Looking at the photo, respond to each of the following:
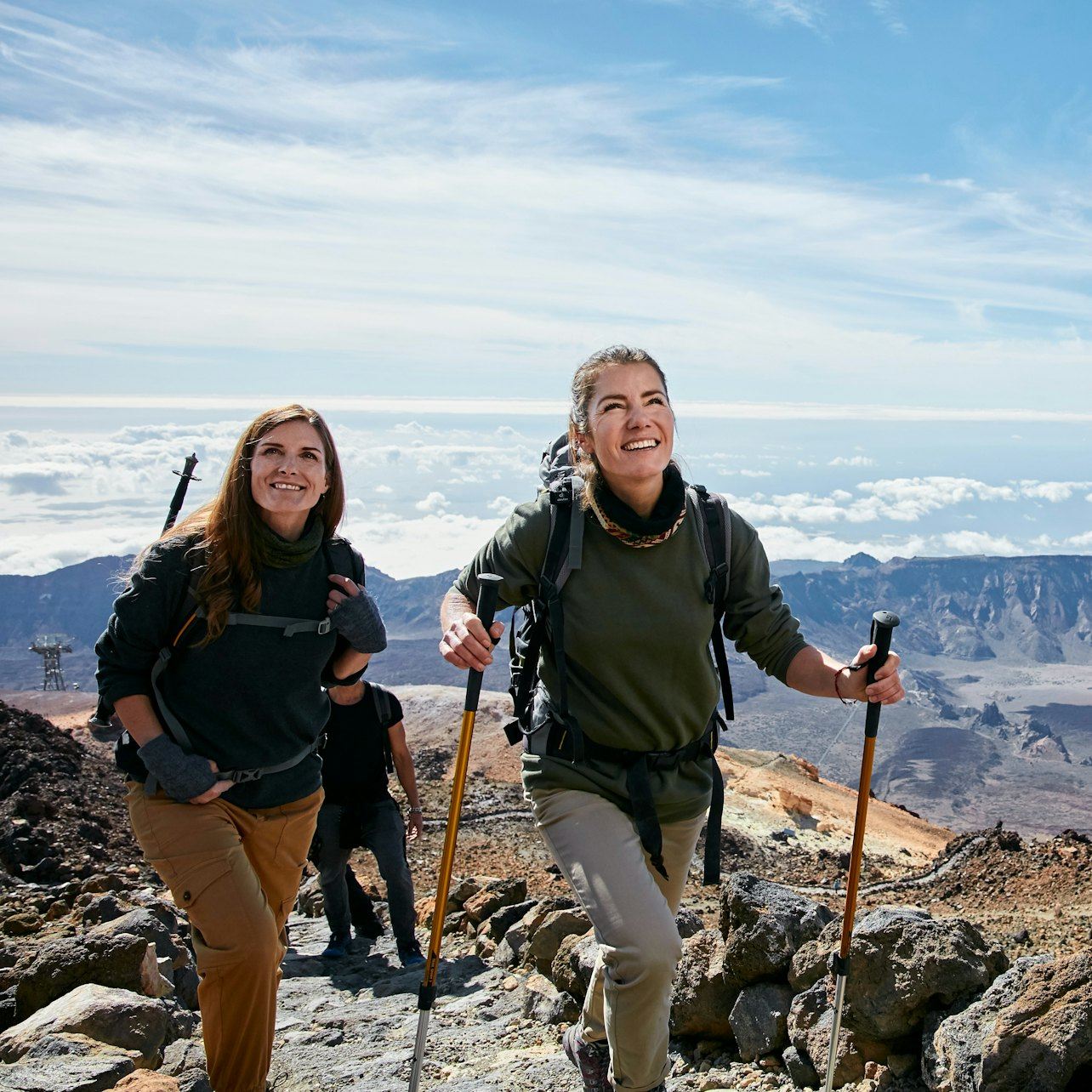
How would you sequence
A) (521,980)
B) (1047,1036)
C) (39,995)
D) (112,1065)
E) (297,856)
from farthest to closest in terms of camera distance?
(521,980), (39,995), (112,1065), (297,856), (1047,1036)

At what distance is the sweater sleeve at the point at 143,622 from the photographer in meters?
4.66

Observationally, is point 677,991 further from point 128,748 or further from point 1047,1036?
point 128,748

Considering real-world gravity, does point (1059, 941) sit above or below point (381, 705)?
below

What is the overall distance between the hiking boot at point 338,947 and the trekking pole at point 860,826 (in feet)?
16.7

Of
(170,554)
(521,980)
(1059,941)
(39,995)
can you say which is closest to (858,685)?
(170,554)

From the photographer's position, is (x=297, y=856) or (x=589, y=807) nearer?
(x=589, y=807)

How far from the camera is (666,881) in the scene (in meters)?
4.91

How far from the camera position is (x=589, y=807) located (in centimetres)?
457

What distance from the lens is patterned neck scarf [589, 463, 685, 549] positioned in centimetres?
474

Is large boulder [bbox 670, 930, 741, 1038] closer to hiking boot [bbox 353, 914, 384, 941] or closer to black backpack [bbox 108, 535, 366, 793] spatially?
black backpack [bbox 108, 535, 366, 793]

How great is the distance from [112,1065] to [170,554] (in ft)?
8.89

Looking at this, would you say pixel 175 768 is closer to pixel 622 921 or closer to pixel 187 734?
pixel 187 734

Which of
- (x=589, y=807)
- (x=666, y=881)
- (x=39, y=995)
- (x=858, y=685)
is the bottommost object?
(x=39, y=995)

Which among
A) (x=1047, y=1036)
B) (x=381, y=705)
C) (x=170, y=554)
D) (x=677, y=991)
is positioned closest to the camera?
(x=1047, y=1036)
